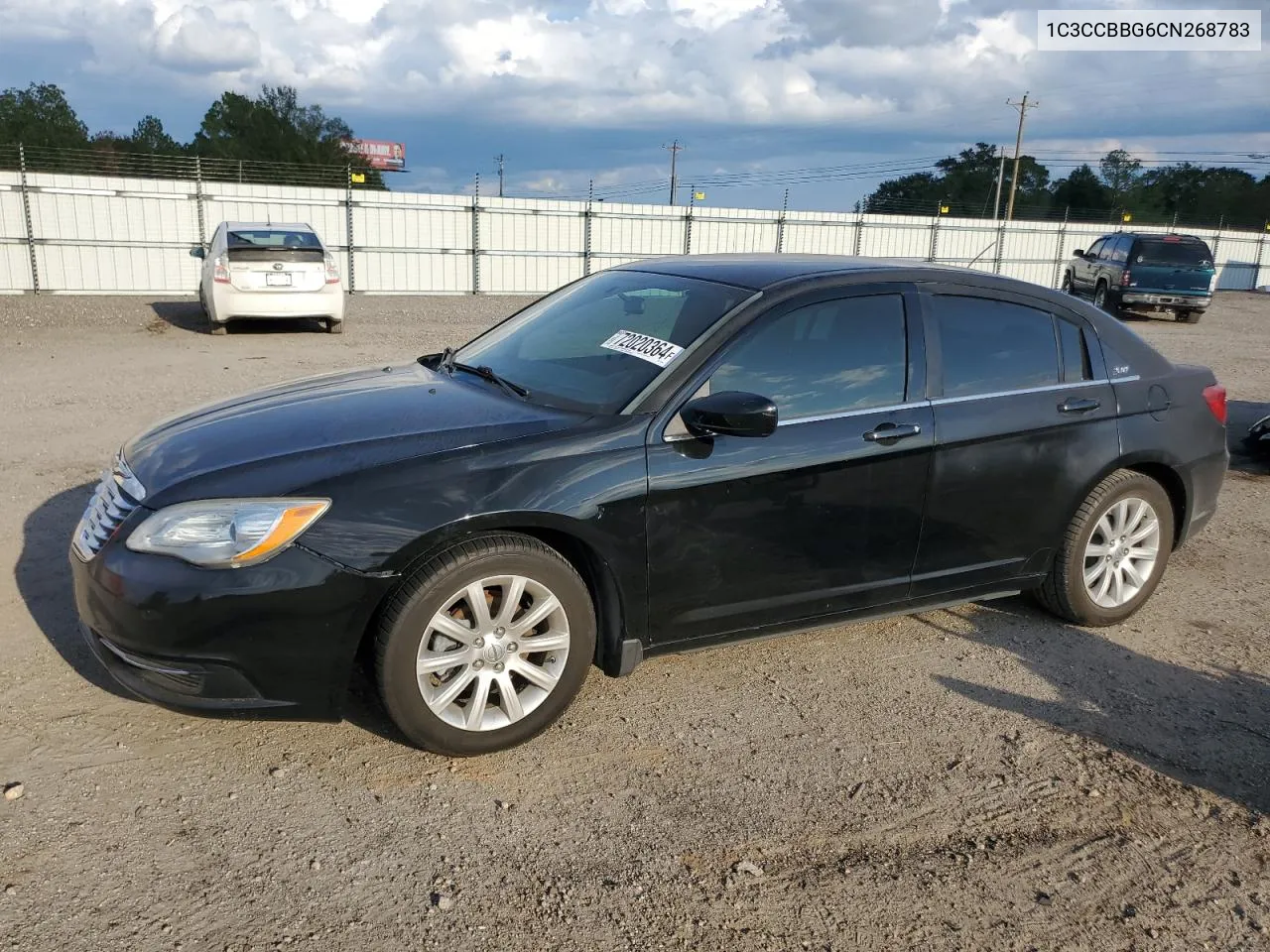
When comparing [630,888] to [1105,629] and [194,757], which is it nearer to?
[194,757]

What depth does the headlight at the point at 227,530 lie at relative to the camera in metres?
3.06

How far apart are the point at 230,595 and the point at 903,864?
2.13m

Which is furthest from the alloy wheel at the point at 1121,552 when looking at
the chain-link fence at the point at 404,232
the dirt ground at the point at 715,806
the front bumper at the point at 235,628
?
the chain-link fence at the point at 404,232

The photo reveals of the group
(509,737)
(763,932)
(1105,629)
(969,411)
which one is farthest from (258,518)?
(1105,629)

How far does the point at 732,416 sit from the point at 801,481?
0.49 metres

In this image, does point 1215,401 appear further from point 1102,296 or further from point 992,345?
point 1102,296

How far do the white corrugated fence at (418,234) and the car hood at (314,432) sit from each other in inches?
606

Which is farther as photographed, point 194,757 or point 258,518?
point 194,757

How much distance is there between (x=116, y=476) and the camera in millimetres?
3662

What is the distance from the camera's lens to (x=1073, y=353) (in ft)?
14.8

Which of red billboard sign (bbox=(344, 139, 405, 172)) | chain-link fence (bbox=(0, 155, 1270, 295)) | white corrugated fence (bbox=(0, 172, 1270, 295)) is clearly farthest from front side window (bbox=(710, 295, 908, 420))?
red billboard sign (bbox=(344, 139, 405, 172))

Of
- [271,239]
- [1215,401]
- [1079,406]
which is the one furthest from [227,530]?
[271,239]

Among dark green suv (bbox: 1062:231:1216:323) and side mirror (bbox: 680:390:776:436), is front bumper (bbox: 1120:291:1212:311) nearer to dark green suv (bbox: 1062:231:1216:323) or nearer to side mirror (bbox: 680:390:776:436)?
dark green suv (bbox: 1062:231:1216:323)

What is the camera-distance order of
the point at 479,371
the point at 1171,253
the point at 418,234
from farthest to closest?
the point at 418,234, the point at 1171,253, the point at 479,371
